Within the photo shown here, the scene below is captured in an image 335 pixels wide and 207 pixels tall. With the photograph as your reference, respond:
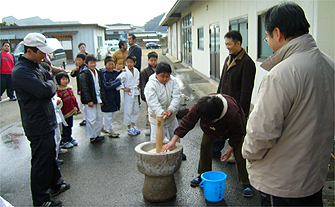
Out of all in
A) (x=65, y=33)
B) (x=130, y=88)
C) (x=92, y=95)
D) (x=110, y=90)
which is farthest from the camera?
(x=65, y=33)

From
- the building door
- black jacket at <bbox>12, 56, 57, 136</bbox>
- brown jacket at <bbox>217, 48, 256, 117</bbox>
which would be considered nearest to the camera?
black jacket at <bbox>12, 56, 57, 136</bbox>

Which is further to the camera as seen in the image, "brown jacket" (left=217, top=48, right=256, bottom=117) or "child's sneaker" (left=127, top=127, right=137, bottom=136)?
"child's sneaker" (left=127, top=127, right=137, bottom=136)

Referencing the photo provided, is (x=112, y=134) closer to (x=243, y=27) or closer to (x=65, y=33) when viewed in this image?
(x=243, y=27)

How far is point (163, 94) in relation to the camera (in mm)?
4734

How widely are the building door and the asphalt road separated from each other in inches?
224

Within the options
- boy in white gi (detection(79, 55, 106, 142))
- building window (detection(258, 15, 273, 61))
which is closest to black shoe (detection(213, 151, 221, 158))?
boy in white gi (detection(79, 55, 106, 142))

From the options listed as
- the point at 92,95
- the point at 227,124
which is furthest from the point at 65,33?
the point at 227,124

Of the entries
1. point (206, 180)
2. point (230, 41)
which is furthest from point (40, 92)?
point (230, 41)

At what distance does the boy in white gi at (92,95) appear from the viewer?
5.93 meters

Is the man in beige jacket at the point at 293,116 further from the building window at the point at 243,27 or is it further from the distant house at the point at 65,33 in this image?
the distant house at the point at 65,33

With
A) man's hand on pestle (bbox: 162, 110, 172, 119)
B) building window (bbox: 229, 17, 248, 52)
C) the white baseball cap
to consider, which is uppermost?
building window (bbox: 229, 17, 248, 52)

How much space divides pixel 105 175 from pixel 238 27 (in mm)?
6625

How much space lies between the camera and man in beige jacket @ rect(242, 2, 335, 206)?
1959 mm

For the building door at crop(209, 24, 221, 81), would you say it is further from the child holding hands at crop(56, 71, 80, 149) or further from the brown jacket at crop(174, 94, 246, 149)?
the brown jacket at crop(174, 94, 246, 149)
